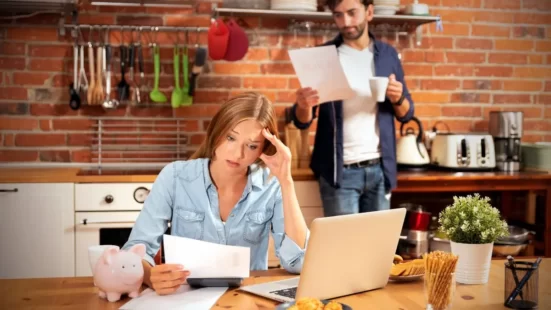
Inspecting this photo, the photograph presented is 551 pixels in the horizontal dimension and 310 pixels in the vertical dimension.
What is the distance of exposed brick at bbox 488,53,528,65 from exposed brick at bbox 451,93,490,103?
0.22m

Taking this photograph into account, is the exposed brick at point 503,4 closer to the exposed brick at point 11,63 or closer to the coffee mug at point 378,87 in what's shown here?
the coffee mug at point 378,87

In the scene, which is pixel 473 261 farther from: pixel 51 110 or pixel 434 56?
pixel 51 110

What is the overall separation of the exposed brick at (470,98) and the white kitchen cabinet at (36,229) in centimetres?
232

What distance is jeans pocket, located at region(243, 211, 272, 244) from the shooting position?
2143 mm

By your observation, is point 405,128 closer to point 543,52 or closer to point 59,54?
point 543,52

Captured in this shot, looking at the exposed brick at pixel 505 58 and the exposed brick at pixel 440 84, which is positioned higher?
the exposed brick at pixel 505 58

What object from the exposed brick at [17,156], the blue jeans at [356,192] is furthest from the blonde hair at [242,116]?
the exposed brick at [17,156]

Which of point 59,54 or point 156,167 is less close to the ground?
point 59,54

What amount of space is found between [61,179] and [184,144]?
80 centimetres

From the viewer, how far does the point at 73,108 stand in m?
3.86

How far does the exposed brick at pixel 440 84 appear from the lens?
167 inches

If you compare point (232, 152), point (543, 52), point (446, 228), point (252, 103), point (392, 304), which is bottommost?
point (392, 304)

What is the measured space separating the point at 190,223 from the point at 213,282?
379 millimetres

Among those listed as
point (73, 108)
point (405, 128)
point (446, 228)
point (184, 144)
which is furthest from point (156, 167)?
point (446, 228)
